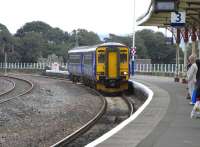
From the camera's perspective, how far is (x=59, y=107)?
25.0m

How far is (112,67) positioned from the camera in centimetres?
3569

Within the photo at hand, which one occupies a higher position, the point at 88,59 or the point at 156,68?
the point at 88,59

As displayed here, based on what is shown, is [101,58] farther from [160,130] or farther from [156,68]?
[156,68]

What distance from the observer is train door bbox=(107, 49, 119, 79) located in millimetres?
35344

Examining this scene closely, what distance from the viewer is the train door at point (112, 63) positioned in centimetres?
3534

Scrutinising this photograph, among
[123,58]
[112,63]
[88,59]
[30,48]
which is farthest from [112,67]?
Result: [30,48]

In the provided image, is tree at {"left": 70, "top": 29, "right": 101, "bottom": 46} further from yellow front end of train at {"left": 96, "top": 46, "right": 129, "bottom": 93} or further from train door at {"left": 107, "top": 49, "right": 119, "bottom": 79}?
train door at {"left": 107, "top": 49, "right": 119, "bottom": 79}

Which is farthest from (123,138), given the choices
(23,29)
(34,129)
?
(23,29)

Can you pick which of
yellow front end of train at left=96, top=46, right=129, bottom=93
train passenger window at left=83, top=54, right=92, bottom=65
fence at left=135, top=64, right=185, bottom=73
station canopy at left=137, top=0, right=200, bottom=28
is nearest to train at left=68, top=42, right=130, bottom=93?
yellow front end of train at left=96, top=46, right=129, bottom=93

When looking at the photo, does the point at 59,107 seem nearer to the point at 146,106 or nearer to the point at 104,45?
the point at 146,106

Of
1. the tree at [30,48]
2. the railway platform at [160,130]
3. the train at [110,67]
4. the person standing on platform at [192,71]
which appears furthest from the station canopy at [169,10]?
the tree at [30,48]

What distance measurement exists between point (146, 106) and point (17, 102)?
23.5 ft

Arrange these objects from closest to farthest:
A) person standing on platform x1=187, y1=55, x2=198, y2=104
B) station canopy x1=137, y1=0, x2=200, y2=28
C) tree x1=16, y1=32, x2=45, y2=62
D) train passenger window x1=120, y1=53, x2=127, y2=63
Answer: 1. station canopy x1=137, y1=0, x2=200, y2=28
2. person standing on platform x1=187, y1=55, x2=198, y2=104
3. train passenger window x1=120, y1=53, x2=127, y2=63
4. tree x1=16, y1=32, x2=45, y2=62

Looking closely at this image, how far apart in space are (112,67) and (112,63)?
0.88 ft
